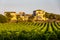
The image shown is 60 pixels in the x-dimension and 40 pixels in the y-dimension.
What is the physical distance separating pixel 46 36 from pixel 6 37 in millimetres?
2436

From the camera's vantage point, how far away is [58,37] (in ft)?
46.4

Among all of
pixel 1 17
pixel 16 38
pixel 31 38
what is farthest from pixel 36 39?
pixel 1 17

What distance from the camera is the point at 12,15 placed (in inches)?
2256

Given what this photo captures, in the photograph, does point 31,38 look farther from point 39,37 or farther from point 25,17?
point 25,17

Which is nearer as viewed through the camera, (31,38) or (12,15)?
(31,38)

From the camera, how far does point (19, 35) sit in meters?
15.0

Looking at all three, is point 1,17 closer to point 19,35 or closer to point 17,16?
point 17,16

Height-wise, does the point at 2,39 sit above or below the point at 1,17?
above

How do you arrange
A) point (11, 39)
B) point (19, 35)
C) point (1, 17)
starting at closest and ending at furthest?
point (11, 39), point (19, 35), point (1, 17)

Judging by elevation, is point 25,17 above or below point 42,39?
below

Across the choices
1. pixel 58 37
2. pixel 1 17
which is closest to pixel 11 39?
pixel 58 37

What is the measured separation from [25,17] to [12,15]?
10.5ft

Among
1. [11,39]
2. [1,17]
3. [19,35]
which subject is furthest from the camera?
[1,17]

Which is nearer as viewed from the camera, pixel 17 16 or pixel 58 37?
pixel 58 37
